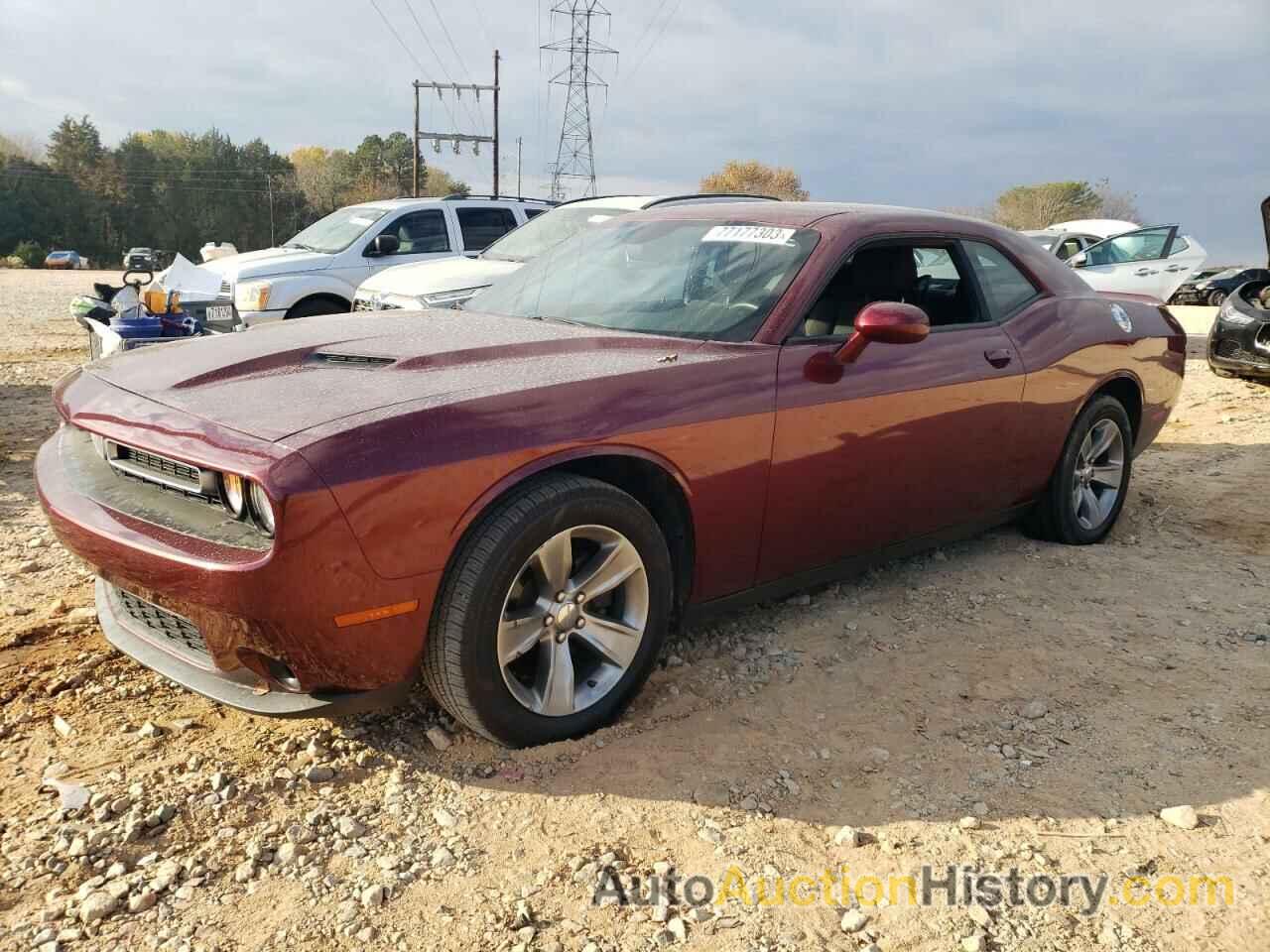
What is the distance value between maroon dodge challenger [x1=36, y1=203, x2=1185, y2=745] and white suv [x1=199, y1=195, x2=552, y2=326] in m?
5.69

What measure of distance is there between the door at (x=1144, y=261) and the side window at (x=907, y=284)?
12.3 m

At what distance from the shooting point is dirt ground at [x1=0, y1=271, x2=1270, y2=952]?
7.13 feet

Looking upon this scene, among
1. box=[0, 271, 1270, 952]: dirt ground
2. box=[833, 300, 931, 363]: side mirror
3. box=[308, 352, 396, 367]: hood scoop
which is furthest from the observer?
box=[833, 300, 931, 363]: side mirror

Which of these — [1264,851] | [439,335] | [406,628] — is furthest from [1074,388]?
[406,628]

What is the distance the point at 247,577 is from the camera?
223 centimetres

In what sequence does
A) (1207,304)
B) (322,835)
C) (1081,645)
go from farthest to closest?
(1207,304) < (1081,645) < (322,835)

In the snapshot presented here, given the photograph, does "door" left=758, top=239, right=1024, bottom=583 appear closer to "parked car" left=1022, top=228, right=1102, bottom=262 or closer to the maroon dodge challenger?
the maroon dodge challenger

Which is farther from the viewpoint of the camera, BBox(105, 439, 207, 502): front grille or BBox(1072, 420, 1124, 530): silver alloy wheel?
BBox(1072, 420, 1124, 530): silver alloy wheel

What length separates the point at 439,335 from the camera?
3283mm

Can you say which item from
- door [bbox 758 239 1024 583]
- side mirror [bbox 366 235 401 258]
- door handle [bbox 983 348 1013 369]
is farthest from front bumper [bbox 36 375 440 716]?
side mirror [bbox 366 235 401 258]

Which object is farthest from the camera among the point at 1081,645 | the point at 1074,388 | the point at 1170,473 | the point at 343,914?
the point at 1170,473

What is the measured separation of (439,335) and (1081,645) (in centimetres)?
258

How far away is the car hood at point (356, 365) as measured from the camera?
253 centimetres

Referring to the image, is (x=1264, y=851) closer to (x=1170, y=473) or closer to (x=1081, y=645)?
(x=1081, y=645)
